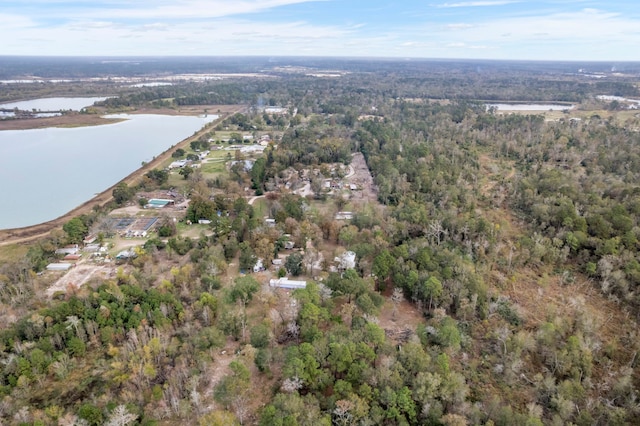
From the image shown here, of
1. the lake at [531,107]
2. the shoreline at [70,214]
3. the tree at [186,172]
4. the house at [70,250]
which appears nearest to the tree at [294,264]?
the house at [70,250]

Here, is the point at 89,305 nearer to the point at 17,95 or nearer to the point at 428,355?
the point at 428,355

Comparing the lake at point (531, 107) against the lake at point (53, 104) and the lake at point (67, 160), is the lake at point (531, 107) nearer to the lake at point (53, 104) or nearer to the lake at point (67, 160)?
the lake at point (67, 160)

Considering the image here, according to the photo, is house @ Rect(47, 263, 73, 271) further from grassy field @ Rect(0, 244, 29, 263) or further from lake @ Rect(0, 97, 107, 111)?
lake @ Rect(0, 97, 107, 111)

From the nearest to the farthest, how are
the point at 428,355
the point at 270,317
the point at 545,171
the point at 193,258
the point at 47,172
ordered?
1. the point at 428,355
2. the point at 270,317
3. the point at 193,258
4. the point at 545,171
5. the point at 47,172

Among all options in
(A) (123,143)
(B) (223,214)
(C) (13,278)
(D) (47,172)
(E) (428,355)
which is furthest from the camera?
(A) (123,143)

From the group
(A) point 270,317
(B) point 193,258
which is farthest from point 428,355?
(B) point 193,258

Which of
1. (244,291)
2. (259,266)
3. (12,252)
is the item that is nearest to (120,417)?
(244,291)
